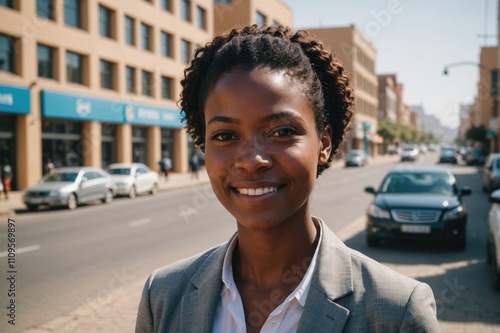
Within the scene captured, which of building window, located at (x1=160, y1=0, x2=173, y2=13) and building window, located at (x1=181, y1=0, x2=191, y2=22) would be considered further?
building window, located at (x1=181, y1=0, x2=191, y2=22)

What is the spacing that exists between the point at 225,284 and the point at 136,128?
32.4m

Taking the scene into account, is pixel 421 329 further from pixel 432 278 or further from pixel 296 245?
pixel 432 278

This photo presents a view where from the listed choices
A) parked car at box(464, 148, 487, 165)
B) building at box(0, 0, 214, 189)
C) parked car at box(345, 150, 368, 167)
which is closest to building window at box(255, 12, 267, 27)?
building at box(0, 0, 214, 189)

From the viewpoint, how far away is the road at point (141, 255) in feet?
19.5

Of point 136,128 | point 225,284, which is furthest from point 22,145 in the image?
point 225,284

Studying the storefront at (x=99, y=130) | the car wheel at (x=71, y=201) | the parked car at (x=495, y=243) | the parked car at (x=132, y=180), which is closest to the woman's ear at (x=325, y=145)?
Result: the parked car at (x=495, y=243)

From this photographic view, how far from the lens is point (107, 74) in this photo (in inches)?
1166

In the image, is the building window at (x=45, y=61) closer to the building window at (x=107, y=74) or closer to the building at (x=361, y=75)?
the building window at (x=107, y=74)

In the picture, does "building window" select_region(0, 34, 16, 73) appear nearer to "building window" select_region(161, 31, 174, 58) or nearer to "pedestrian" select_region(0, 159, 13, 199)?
"pedestrian" select_region(0, 159, 13, 199)

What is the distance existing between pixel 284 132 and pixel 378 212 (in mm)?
8280

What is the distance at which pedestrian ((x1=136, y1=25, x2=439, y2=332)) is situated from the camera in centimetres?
159

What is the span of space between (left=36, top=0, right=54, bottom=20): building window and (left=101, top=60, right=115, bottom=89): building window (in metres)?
5.09

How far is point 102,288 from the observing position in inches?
268

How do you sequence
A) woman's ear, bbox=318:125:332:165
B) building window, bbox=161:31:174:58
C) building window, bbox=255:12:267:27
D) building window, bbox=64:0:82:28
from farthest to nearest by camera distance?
building window, bbox=255:12:267:27, building window, bbox=161:31:174:58, building window, bbox=64:0:82:28, woman's ear, bbox=318:125:332:165
